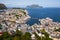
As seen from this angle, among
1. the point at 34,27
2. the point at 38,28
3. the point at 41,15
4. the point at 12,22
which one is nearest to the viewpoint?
the point at 38,28

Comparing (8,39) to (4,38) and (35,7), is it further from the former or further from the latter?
(35,7)

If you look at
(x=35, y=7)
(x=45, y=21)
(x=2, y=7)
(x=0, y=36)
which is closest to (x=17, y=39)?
(x=0, y=36)

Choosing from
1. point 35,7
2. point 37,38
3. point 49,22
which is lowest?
point 35,7

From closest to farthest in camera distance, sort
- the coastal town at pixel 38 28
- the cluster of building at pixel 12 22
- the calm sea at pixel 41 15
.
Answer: the coastal town at pixel 38 28
the cluster of building at pixel 12 22
the calm sea at pixel 41 15

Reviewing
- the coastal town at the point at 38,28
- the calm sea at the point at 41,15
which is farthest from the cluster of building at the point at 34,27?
the calm sea at the point at 41,15

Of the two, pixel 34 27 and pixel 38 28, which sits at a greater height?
pixel 38 28

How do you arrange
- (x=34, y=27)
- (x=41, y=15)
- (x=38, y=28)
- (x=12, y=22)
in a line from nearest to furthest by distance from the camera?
(x=38, y=28)
(x=34, y=27)
(x=12, y=22)
(x=41, y=15)

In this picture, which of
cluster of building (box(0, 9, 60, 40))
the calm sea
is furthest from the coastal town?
the calm sea

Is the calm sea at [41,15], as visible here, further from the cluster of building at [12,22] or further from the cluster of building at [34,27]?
the cluster of building at [34,27]

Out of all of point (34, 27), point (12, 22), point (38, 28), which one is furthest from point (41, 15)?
point (38, 28)

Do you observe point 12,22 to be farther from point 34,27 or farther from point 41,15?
point 41,15

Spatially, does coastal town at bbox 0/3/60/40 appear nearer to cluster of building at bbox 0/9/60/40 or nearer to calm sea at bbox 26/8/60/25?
cluster of building at bbox 0/9/60/40
